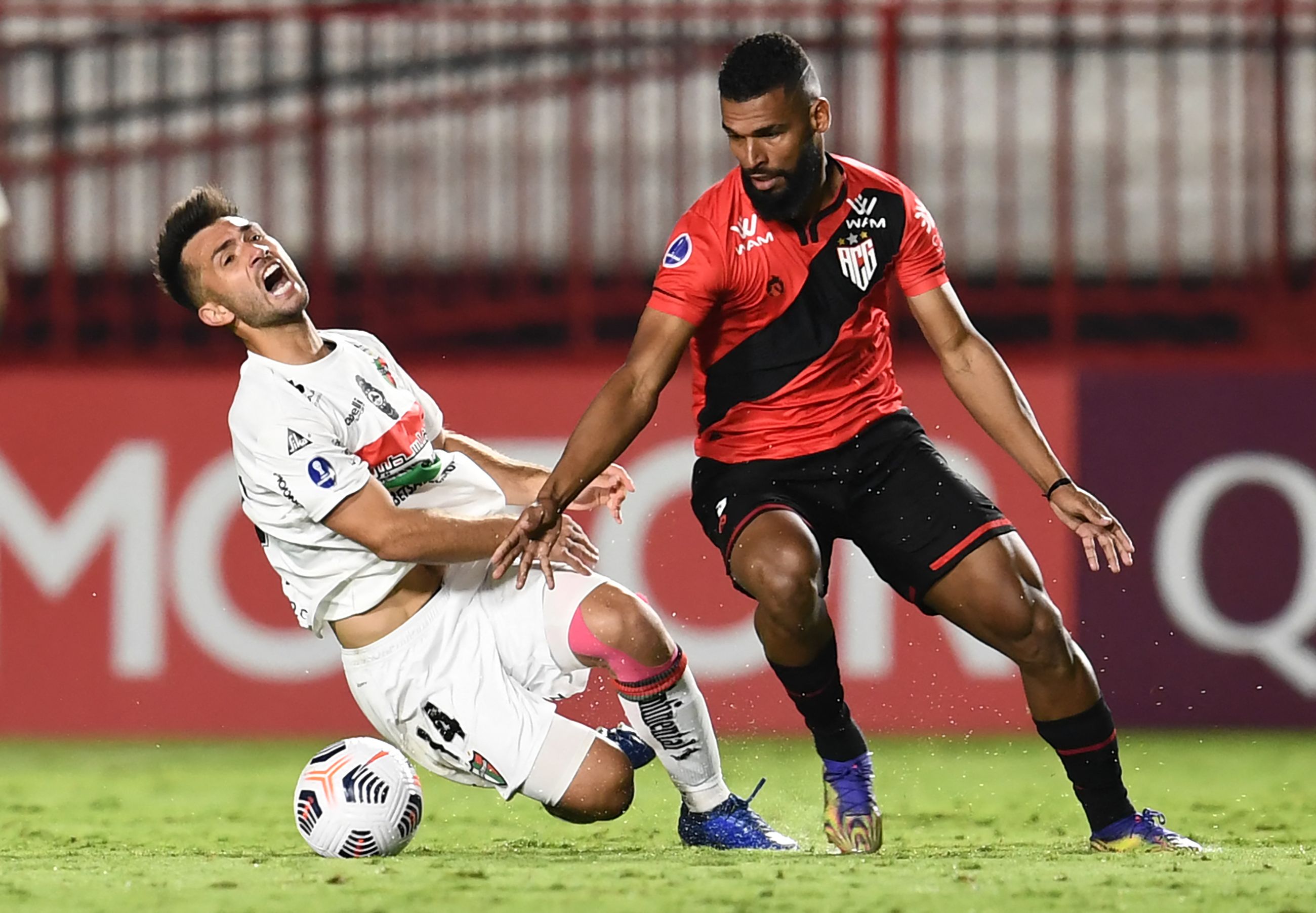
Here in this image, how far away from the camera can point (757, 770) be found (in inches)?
275

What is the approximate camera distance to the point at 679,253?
511cm

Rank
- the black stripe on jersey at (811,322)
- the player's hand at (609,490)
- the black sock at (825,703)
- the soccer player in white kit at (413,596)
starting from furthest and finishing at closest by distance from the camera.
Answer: the player's hand at (609,490)
the black stripe on jersey at (811,322)
the black sock at (825,703)
the soccer player in white kit at (413,596)

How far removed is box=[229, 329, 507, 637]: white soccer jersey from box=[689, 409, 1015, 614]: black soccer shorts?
0.74 m

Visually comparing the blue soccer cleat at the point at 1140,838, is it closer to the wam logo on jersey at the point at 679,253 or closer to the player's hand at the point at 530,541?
the player's hand at the point at 530,541

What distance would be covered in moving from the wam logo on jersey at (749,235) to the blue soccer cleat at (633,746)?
4.43 ft

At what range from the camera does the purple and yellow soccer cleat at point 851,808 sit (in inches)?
201

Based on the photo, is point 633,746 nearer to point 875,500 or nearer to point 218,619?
point 875,500

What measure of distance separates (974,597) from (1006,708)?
3.06 meters

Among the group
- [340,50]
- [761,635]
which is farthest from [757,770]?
[340,50]

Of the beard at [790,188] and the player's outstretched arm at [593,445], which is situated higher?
the beard at [790,188]

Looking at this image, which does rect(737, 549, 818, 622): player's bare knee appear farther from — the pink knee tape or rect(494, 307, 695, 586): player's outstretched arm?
rect(494, 307, 695, 586): player's outstretched arm

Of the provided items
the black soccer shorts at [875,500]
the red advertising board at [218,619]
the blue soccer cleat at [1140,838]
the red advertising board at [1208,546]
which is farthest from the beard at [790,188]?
the red advertising board at [1208,546]

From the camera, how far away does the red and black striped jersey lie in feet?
17.1

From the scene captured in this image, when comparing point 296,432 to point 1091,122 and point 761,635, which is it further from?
point 1091,122
